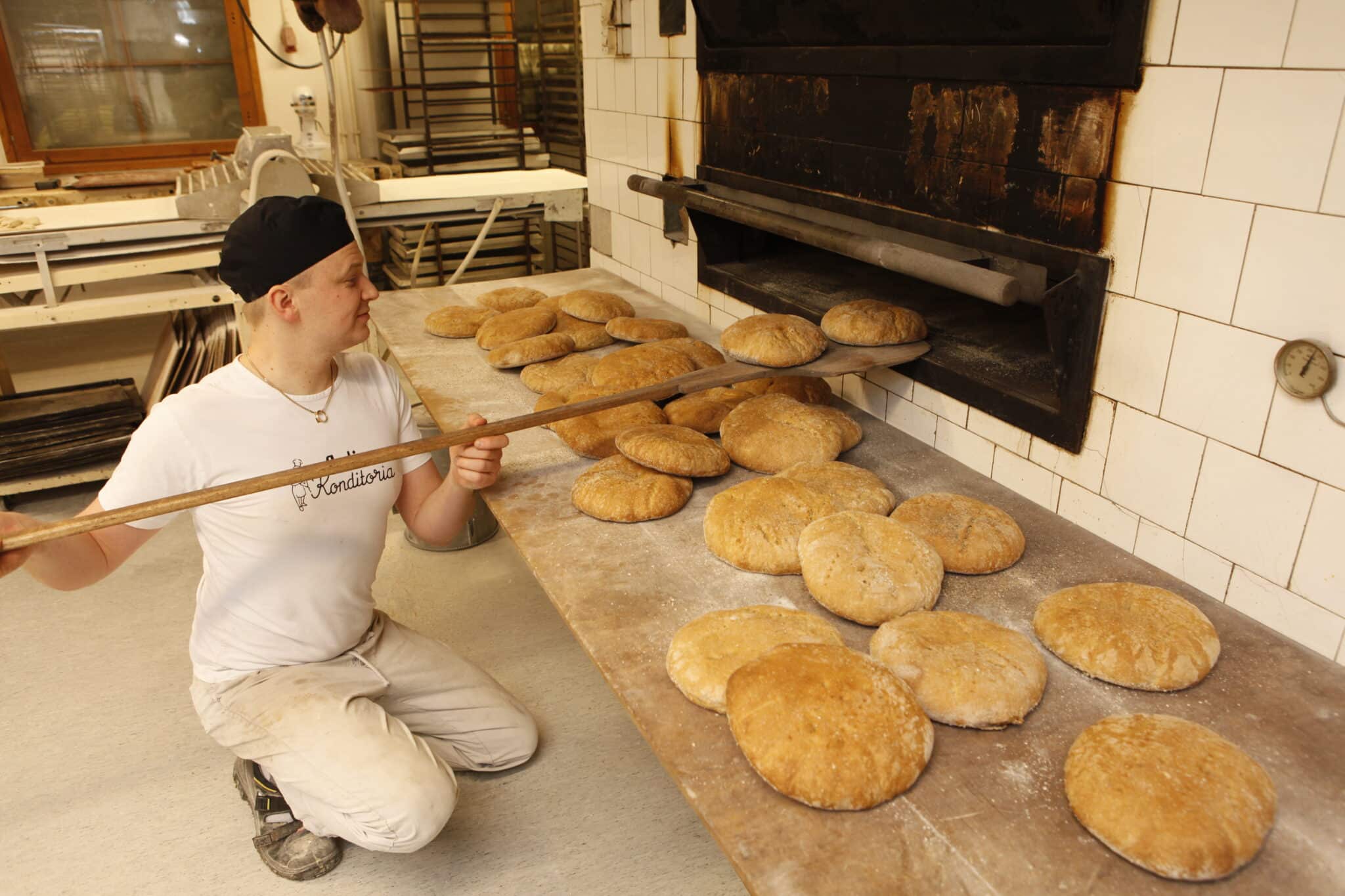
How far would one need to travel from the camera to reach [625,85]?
3.03 meters

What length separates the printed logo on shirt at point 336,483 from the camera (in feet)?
5.59

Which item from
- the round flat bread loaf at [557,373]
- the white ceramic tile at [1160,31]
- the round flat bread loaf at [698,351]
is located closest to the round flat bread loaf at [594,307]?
the round flat bread loaf at [557,373]

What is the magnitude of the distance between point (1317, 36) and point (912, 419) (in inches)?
42.1

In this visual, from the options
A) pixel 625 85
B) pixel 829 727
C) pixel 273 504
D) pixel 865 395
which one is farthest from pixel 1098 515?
pixel 625 85

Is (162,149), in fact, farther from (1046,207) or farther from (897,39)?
(1046,207)

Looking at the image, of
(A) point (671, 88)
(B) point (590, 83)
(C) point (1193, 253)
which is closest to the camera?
(C) point (1193, 253)

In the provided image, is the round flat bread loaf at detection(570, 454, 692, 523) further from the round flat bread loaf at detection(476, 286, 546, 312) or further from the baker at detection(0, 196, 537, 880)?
the round flat bread loaf at detection(476, 286, 546, 312)

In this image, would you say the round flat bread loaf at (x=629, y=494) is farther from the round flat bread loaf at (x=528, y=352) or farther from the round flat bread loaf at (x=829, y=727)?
the round flat bread loaf at (x=528, y=352)

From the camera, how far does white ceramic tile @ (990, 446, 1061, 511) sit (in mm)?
1719

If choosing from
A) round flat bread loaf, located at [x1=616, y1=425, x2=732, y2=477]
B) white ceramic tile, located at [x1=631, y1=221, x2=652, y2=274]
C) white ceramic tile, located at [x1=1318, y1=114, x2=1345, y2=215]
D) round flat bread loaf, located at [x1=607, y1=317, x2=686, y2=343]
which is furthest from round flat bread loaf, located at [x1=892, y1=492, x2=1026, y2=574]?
white ceramic tile, located at [x1=631, y1=221, x2=652, y2=274]

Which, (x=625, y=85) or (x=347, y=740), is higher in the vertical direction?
(x=625, y=85)

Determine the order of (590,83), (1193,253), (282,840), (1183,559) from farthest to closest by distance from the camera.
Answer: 1. (590,83)
2. (282,840)
3. (1183,559)
4. (1193,253)

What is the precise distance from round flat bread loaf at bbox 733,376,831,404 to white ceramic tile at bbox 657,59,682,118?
3.34ft

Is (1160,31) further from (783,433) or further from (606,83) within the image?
(606,83)
